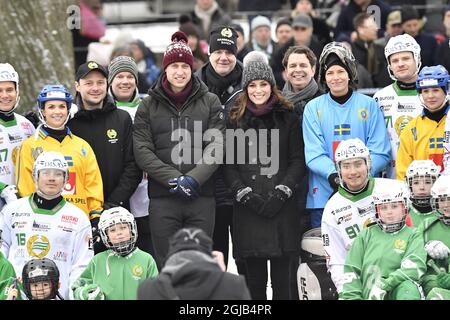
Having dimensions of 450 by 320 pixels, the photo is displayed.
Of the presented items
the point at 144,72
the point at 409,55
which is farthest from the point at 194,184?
the point at 144,72

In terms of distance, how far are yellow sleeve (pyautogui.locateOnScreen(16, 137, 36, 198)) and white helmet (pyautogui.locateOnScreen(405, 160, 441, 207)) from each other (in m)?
2.78

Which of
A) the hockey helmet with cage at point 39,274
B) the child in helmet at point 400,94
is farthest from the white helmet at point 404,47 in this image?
the hockey helmet with cage at point 39,274

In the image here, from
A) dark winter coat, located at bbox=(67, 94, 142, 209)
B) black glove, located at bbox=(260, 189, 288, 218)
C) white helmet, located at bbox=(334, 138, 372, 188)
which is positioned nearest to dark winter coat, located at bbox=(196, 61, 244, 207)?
black glove, located at bbox=(260, 189, 288, 218)

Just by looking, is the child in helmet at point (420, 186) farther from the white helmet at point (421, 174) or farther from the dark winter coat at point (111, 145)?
the dark winter coat at point (111, 145)

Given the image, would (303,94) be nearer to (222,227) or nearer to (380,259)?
(222,227)

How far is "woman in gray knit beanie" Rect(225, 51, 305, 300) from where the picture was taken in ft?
33.4

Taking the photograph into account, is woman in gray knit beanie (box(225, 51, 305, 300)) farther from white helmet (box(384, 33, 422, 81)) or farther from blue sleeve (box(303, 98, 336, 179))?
white helmet (box(384, 33, 422, 81))

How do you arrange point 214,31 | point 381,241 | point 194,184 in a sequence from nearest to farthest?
1. point 381,241
2. point 194,184
3. point 214,31

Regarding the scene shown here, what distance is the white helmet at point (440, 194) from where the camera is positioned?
30.9 ft

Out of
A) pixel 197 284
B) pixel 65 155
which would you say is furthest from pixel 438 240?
pixel 65 155

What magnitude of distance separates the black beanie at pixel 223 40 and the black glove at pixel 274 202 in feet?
4.43
